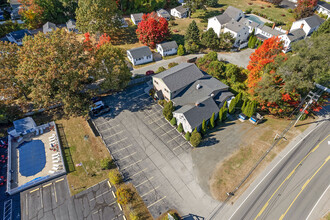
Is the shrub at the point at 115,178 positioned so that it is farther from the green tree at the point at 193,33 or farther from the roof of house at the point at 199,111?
the green tree at the point at 193,33

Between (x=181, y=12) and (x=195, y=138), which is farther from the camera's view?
(x=181, y=12)

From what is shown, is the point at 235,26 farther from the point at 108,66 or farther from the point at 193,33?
the point at 108,66

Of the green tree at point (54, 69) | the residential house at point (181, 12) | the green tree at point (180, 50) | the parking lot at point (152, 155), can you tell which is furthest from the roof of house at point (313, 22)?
the green tree at point (54, 69)

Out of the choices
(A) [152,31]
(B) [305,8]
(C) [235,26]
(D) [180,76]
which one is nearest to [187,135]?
(D) [180,76]

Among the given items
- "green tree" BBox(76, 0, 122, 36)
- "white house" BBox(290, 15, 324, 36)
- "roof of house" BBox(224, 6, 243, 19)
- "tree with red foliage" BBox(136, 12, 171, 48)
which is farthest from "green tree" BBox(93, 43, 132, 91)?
"white house" BBox(290, 15, 324, 36)

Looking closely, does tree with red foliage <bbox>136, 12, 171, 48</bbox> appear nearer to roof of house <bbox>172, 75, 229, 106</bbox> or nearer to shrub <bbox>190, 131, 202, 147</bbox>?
roof of house <bbox>172, 75, 229, 106</bbox>

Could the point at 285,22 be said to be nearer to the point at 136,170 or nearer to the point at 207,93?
the point at 207,93
